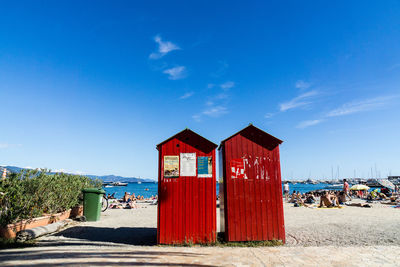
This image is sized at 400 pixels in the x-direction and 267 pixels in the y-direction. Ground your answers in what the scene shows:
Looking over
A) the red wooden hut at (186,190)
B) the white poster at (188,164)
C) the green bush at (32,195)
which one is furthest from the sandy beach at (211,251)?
the white poster at (188,164)

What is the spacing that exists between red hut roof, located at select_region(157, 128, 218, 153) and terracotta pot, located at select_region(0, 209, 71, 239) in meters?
4.96

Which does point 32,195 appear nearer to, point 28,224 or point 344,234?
point 28,224

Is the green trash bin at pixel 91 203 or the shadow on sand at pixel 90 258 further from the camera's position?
the green trash bin at pixel 91 203

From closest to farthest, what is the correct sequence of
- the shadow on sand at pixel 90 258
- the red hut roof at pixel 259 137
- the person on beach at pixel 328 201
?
the shadow on sand at pixel 90 258 → the red hut roof at pixel 259 137 → the person on beach at pixel 328 201

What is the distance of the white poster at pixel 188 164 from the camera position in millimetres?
7490

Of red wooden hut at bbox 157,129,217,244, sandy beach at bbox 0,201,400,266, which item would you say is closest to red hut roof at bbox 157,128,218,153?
red wooden hut at bbox 157,129,217,244

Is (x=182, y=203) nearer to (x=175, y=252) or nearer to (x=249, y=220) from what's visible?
(x=175, y=252)

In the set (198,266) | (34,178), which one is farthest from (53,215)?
(198,266)

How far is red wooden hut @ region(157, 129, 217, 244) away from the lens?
283 inches

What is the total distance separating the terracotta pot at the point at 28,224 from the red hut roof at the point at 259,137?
6.86 metres

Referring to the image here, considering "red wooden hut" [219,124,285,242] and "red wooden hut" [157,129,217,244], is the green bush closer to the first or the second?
"red wooden hut" [157,129,217,244]

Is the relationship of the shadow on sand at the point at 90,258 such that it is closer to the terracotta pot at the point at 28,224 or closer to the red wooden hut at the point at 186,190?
the red wooden hut at the point at 186,190

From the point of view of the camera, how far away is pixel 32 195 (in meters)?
8.33

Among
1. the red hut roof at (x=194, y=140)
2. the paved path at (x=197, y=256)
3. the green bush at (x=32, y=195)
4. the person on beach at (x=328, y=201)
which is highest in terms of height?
the red hut roof at (x=194, y=140)
